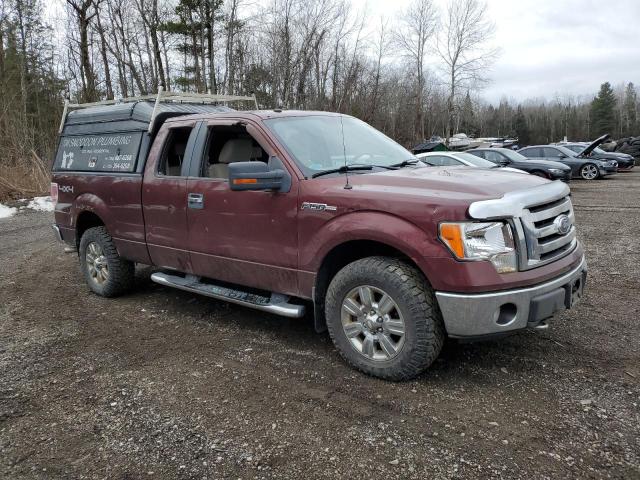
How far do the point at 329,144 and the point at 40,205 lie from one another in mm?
12873

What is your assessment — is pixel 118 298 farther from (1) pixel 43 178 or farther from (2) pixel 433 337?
(1) pixel 43 178

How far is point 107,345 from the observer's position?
4.46m

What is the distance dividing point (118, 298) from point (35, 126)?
21.0 metres

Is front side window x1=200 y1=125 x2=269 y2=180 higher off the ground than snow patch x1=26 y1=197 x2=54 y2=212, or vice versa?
front side window x1=200 y1=125 x2=269 y2=180

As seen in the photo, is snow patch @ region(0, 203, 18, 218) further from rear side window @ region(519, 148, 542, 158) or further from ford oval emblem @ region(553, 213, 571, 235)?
rear side window @ region(519, 148, 542, 158)

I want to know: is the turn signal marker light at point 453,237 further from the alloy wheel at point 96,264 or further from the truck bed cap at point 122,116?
the alloy wheel at point 96,264

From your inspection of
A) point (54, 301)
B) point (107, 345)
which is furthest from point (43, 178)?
point (107, 345)

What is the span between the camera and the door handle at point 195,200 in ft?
14.8

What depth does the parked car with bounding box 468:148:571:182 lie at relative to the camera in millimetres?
16531

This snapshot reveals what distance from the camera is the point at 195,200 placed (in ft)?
15.0

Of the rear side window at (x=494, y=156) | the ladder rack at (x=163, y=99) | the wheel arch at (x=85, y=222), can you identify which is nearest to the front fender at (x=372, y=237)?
the ladder rack at (x=163, y=99)

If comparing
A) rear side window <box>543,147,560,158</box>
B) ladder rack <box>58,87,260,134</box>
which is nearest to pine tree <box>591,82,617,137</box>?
rear side window <box>543,147,560,158</box>

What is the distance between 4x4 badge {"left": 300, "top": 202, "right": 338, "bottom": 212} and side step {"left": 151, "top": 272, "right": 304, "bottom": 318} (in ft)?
2.62

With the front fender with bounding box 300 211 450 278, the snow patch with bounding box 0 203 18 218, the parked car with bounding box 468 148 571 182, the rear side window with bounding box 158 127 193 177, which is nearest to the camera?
the front fender with bounding box 300 211 450 278
